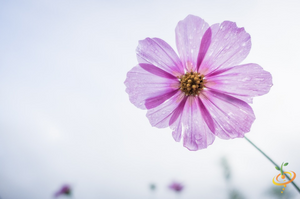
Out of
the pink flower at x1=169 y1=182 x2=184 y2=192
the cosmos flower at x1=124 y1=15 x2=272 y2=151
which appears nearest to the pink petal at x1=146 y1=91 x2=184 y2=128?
the cosmos flower at x1=124 y1=15 x2=272 y2=151

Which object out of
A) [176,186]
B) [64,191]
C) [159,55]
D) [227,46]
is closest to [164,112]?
[159,55]

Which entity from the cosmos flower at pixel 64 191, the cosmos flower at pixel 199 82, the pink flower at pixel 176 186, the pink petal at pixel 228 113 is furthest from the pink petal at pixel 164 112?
the pink flower at pixel 176 186

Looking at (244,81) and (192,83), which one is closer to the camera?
(244,81)

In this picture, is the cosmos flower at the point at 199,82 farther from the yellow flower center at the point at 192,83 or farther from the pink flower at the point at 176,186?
the pink flower at the point at 176,186

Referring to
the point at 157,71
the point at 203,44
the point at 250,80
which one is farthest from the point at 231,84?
the point at 157,71

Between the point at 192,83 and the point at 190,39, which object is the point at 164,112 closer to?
the point at 192,83

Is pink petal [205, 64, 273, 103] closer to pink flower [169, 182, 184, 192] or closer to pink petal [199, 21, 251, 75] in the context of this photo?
pink petal [199, 21, 251, 75]
